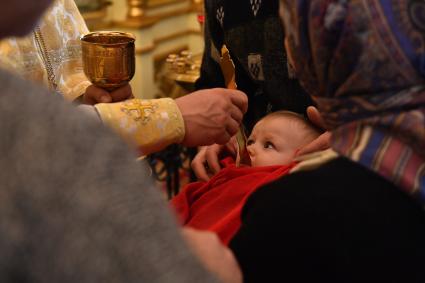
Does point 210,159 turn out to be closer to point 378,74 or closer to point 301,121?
point 301,121

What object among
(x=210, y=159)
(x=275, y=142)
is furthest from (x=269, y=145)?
(x=210, y=159)

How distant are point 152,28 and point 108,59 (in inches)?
115

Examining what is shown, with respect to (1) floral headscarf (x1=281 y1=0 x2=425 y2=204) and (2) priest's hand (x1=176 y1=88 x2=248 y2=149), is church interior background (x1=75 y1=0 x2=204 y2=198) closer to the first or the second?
(2) priest's hand (x1=176 y1=88 x2=248 y2=149)

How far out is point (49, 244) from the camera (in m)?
0.59

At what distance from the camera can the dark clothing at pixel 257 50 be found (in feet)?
5.34

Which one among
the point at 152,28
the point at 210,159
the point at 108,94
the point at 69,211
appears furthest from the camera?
the point at 152,28

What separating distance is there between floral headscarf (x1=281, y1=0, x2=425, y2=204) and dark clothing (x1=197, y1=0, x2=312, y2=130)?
715mm

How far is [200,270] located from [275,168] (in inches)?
36.2

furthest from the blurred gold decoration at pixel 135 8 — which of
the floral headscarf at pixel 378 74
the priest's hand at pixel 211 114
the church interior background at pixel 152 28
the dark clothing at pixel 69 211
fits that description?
the dark clothing at pixel 69 211

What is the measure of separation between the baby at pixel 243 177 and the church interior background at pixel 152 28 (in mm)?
2043

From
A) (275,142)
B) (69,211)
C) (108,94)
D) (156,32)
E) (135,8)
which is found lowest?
(156,32)

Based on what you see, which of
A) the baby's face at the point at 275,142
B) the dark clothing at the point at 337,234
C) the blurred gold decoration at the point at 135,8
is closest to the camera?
the dark clothing at the point at 337,234

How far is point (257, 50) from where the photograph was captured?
166cm

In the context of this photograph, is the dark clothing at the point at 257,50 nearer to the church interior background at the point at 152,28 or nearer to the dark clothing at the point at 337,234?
the dark clothing at the point at 337,234
